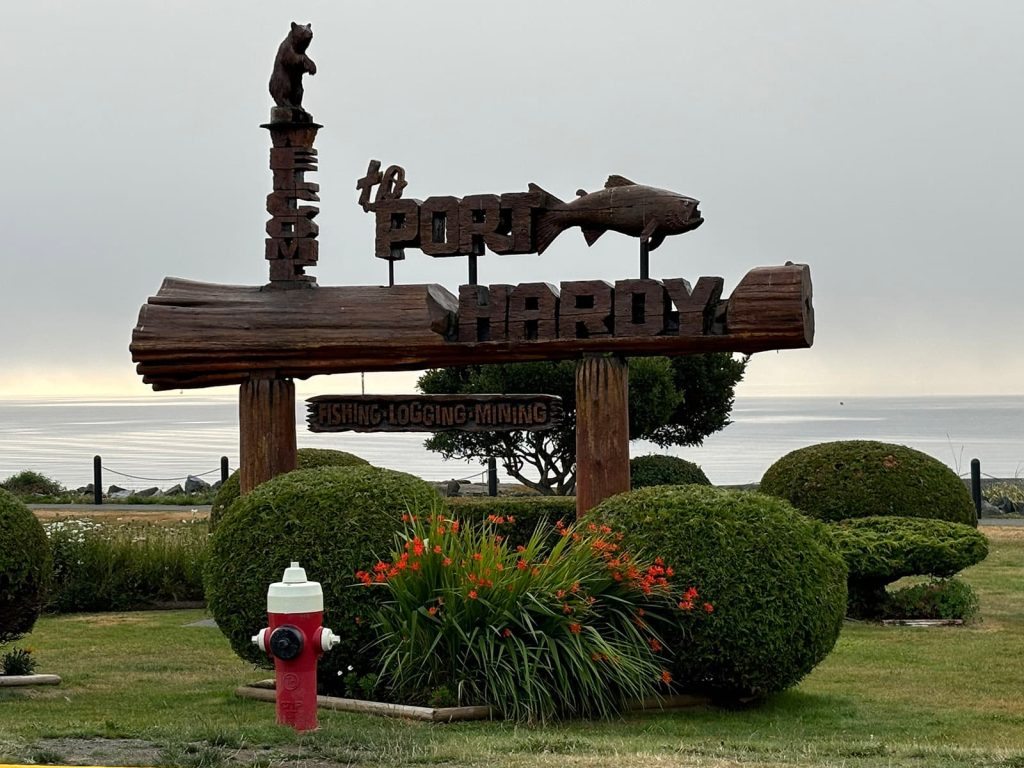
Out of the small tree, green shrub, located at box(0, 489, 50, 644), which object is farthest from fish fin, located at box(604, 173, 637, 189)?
the small tree

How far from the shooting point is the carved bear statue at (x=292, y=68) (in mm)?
13586

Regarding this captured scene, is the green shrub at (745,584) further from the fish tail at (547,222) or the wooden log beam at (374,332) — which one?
the fish tail at (547,222)

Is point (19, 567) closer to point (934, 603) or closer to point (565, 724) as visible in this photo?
point (565, 724)

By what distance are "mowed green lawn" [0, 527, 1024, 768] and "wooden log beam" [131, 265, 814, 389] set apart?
8.16 ft

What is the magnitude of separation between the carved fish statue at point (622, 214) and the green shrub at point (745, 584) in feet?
9.18

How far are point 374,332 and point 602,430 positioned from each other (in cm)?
210

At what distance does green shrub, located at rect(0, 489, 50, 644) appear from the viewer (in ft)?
35.5

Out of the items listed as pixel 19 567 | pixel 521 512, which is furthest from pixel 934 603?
pixel 19 567

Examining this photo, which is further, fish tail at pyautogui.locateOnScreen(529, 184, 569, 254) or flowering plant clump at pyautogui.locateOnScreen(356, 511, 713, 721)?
fish tail at pyautogui.locateOnScreen(529, 184, 569, 254)

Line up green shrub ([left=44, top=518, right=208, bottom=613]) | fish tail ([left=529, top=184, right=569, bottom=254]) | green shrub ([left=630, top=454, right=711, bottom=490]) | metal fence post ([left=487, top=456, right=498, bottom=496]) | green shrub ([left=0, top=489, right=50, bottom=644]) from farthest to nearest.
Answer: metal fence post ([left=487, top=456, right=498, bottom=496]), green shrub ([left=630, top=454, right=711, bottom=490]), green shrub ([left=44, top=518, right=208, bottom=613]), fish tail ([left=529, top=184, right=569, bottom=254]), green shrub ([left=0, top=489, right=50, bottom=644])

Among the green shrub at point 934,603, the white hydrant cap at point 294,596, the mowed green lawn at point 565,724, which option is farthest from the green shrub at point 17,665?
the green shrub at point 934,603

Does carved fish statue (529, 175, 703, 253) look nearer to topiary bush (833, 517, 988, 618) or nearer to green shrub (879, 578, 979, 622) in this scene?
topiary bush (833, 517, 988, 618)

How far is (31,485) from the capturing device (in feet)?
115

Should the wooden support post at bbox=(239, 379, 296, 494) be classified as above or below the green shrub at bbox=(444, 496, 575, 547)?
above
